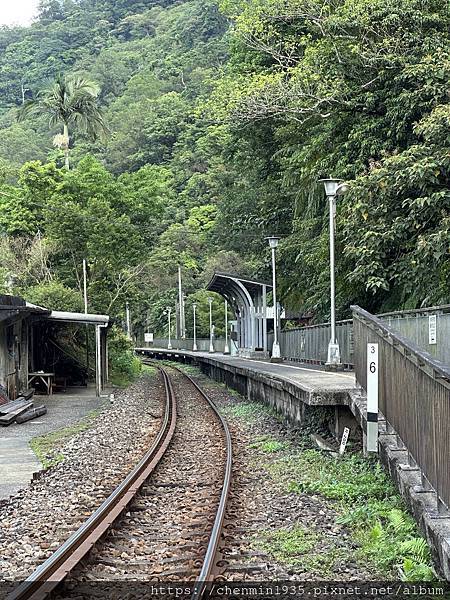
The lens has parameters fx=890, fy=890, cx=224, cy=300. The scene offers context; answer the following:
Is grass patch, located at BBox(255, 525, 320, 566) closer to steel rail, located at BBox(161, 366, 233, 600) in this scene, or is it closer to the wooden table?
steel rail, located at BBox(161, 366, 233, 600)

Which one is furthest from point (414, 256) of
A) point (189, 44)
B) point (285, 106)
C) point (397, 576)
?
point (189, 44)

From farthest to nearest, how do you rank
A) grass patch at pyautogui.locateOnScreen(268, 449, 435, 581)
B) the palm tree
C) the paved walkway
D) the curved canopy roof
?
1. the palm tree
2. the curved canopy roof
3. the paved walkway
4. grass patch at pyautogui.locateOnScreen(268, 449, 435, 581)

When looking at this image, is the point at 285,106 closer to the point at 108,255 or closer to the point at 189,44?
the point at 108,255

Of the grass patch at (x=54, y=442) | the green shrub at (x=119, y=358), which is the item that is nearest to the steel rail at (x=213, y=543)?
the grass patch at (x=54, y=442)

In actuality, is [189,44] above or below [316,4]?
above

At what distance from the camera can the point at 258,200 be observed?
43.0 metres

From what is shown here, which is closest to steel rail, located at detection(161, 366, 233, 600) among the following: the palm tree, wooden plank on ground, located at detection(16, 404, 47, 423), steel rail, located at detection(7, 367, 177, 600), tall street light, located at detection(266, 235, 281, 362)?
steel rail, located at detection(7, 367, 177, 600)

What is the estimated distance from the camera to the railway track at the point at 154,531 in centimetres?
→ 691

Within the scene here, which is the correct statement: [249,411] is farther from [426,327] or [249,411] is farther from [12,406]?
[426,327]

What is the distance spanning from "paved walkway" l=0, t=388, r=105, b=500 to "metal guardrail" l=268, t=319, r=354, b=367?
6807 millimetres

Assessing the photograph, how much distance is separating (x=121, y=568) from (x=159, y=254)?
228 feet

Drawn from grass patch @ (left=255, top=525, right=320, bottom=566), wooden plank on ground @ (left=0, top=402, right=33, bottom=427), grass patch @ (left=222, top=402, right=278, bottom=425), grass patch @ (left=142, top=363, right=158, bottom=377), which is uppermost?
wooden plank on ground @ (left=0, top=402, right=33, bottom=427)

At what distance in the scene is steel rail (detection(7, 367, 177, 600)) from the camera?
6.34m

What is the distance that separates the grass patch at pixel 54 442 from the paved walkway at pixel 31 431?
0.12 meters
